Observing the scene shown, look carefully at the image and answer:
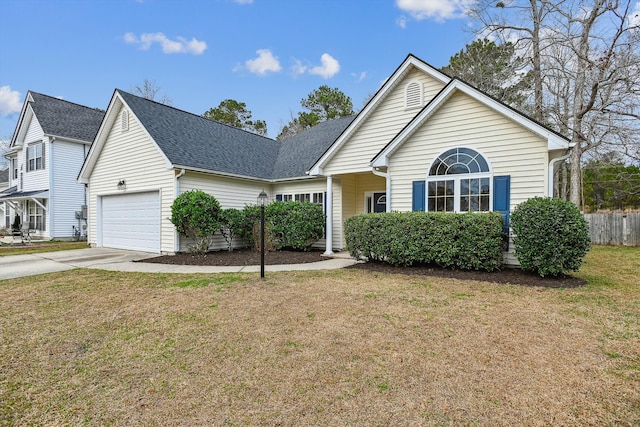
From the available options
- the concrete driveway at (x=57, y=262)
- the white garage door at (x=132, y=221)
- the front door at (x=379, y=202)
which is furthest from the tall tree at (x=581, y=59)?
the concrete driveway at (x=57, y=262)

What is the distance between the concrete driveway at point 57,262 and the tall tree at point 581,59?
1988 centimetres

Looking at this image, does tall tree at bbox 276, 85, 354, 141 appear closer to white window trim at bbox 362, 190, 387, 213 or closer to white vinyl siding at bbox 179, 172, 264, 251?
white vinyl siding at bbox 179, 172, 264, 251

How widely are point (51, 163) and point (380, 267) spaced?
66.9 feet

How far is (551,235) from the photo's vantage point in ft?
22.2

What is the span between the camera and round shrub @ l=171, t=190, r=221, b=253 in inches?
423

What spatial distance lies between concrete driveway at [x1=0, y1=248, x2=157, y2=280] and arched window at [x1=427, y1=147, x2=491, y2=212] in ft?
31.8

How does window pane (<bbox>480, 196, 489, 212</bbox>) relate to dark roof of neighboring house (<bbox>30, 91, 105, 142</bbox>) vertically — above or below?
below

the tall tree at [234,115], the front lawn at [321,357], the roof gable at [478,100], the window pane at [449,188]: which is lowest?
the front lawn at [321,357]

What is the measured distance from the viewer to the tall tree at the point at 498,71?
17.2 metres

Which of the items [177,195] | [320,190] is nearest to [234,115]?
[320,190]

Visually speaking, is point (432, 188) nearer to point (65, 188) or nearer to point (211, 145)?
point (211, 145)

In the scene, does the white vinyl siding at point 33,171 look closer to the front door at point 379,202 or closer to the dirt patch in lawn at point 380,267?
the dirt patch in lawn at point 380,267

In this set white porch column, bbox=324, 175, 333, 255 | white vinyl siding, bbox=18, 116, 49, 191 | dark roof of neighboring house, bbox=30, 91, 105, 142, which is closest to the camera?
white porch column, bbox=324, 175, 333, 255

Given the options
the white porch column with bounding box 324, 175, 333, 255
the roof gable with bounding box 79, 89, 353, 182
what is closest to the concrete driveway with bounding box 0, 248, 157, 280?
the roof gable with bounding box 79, 89, 353, 182
